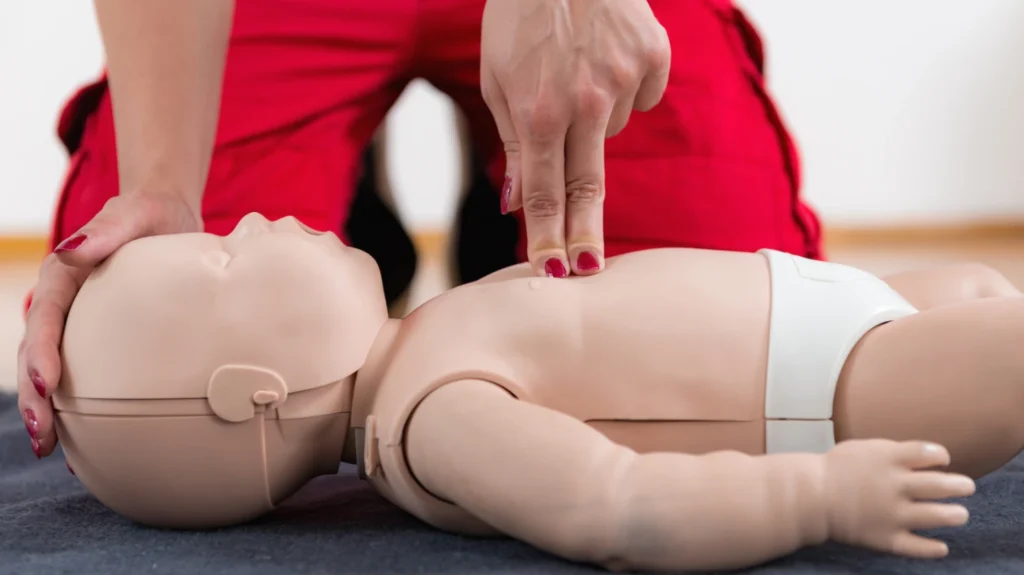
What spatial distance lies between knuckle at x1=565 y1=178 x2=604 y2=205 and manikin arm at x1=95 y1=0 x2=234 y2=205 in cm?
44

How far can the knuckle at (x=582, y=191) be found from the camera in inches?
29.4

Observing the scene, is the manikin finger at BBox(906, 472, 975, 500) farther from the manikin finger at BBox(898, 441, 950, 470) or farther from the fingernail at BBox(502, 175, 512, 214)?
the fingernail at BBox(502, 175, 512, 214)

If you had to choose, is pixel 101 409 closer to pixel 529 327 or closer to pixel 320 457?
pixel 320 457

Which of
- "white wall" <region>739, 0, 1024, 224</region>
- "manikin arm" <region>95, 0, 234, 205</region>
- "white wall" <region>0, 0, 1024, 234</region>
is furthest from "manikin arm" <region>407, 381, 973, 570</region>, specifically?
"white wall" <region>739, 0, 1024, 224</region>

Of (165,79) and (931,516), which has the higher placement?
(165,79)

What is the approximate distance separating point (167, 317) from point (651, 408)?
0.36 m

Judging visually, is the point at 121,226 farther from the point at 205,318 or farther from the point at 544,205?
the point at 544,205

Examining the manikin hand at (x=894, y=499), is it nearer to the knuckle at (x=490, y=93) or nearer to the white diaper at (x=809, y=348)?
the white diaper at (x=809, y=348)

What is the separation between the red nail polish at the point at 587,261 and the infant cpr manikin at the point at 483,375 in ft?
0.04

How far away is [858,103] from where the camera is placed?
2.08 metres

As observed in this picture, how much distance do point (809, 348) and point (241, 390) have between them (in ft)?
1.38

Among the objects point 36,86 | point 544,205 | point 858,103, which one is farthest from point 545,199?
point 36,86

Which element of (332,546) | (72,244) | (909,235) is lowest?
(909,235)

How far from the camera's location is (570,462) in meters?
0.57
